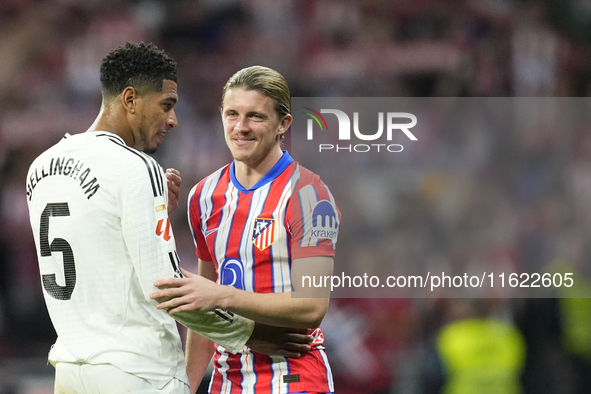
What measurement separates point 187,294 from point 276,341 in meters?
0.47

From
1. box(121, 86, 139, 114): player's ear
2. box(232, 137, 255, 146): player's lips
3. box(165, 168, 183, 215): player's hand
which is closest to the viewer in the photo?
box(121, 86, 139, 114): player's ear

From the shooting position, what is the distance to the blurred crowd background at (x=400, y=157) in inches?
229

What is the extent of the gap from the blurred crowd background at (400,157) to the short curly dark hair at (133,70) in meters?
3.53

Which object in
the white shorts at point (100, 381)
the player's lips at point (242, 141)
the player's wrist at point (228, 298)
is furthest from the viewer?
the player's lips at point (242, 141)

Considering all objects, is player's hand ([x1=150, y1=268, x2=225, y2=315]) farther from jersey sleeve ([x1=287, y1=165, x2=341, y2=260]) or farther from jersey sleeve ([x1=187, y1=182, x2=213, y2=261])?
jersey sleeve ([x1=187, y1=182, x2=213, y2=261])

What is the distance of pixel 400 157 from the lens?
6.61 m

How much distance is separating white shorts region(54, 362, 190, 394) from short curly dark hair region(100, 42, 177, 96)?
990 mm

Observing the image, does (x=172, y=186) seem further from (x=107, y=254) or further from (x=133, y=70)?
(x=107, y=254)

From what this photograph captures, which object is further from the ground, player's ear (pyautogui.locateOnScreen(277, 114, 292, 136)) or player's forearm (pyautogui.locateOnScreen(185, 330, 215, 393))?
player's ear (pyautogui.locateOnScreen(277, 114, 292, 136))

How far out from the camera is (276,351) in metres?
2.62

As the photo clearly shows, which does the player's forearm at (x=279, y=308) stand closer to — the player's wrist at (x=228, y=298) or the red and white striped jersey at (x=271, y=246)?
the player's wrist at (x=228, y=298)

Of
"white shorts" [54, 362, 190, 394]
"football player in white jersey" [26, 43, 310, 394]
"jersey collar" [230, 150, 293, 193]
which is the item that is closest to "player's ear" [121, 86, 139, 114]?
"football player in white jersey" [26, 43, 310, 394]

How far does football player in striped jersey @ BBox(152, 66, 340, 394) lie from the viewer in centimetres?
258

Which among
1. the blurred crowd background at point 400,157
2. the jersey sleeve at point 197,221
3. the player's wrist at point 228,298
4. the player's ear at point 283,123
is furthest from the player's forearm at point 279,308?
the blurred crowd background at point 400,157
